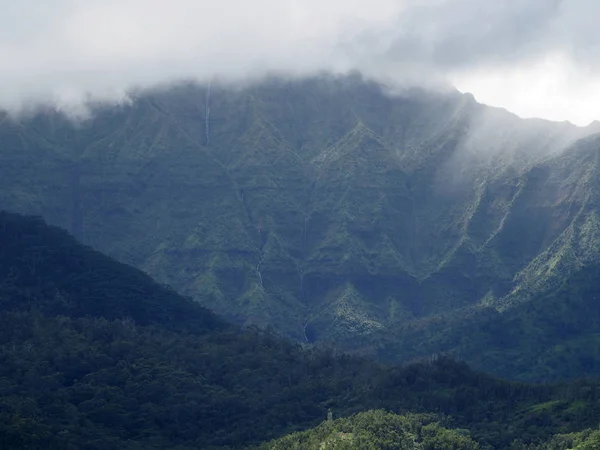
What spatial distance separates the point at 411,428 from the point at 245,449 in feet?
76.4

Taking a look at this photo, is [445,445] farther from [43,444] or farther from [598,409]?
[43,444]

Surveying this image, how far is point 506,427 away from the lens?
648 ft

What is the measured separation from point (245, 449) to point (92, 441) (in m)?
20.7

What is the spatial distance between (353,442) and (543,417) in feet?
98.1

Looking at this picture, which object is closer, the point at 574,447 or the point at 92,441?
the point at 574,447

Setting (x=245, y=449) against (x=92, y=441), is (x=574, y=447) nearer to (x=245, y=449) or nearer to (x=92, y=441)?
(x=245, y=449)

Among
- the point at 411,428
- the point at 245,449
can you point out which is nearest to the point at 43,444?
the point at 245,449

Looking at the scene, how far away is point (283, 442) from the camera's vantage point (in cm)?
19388

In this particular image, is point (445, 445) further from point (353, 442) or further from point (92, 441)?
point (92, 441)

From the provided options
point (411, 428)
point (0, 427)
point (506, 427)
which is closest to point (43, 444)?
point (0, 427)

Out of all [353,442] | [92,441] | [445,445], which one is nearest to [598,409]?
[445,445]

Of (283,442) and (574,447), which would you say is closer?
(574,447)

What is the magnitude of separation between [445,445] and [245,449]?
29.1 meters

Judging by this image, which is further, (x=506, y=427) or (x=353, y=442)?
(x=506, y=427)
